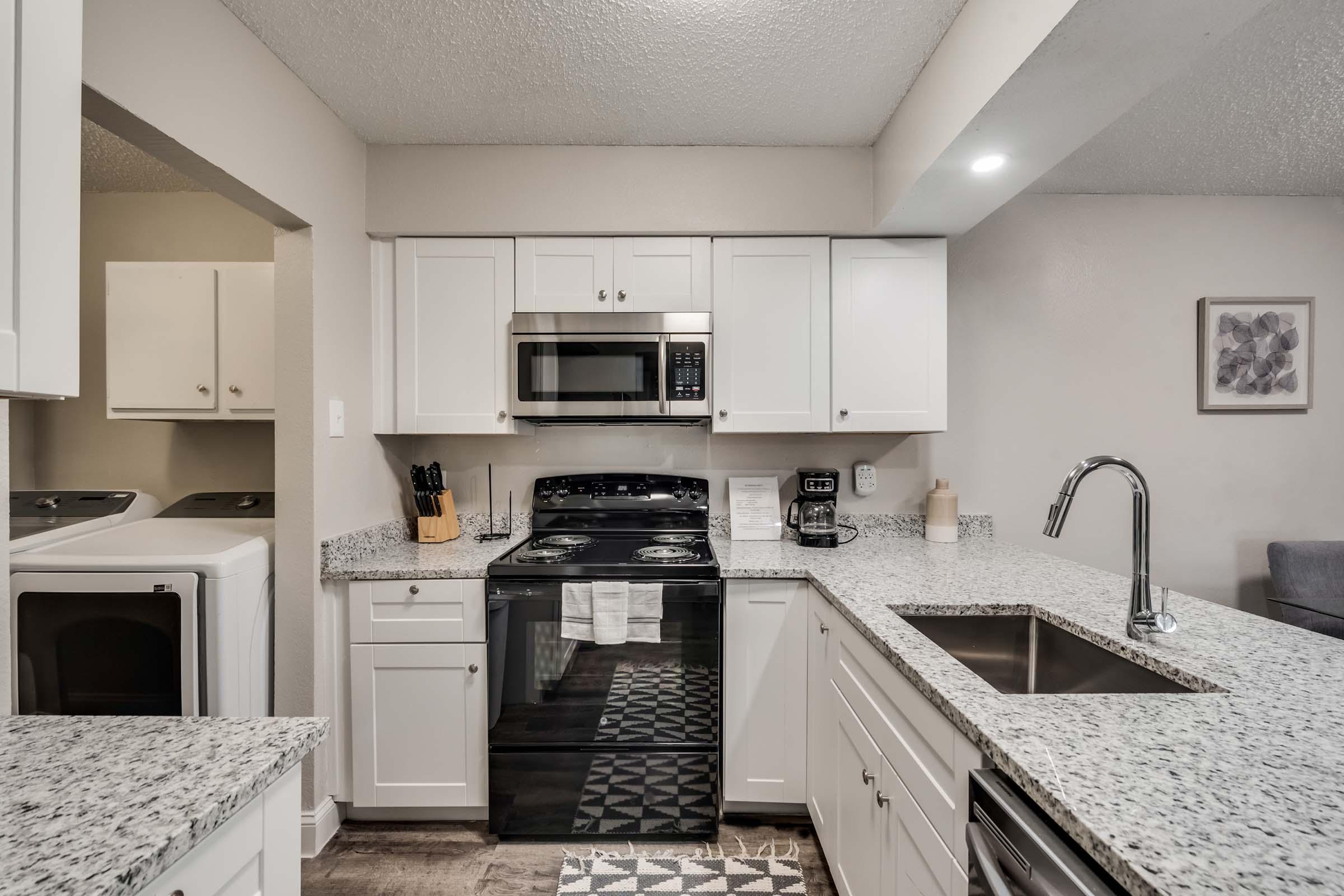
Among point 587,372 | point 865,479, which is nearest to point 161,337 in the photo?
point 587,372

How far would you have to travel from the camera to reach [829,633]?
6.10 feet

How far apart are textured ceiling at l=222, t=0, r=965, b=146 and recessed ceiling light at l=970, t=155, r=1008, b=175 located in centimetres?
34

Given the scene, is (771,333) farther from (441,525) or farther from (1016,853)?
(1016,853)

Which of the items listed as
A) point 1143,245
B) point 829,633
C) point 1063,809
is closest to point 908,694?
point 1063,809

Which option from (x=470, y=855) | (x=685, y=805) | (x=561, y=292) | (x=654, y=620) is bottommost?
(x=470, y=855)

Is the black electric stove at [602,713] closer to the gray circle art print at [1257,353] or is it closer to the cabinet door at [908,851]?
the cabinet door at [908,851]

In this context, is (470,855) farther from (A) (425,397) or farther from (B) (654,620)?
(A) (425,397)

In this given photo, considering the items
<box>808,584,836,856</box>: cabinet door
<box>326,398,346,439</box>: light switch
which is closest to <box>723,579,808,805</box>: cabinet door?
<box>808,584,836,856</box>: cabinet door

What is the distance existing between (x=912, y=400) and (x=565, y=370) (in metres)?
1.36

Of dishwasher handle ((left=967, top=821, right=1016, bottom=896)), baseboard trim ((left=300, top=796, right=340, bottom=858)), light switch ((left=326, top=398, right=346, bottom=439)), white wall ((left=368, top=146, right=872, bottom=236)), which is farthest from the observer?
white wall ((left=368, top=146, right=872, bottom=236))

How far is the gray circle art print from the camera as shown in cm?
273

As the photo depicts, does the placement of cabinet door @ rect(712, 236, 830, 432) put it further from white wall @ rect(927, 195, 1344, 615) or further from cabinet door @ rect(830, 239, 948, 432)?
white wall @ rect(927, 195, 1344, 615)

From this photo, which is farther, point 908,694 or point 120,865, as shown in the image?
point 908,694

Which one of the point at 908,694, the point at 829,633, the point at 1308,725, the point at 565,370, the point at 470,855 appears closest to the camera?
the point at 1308,725
